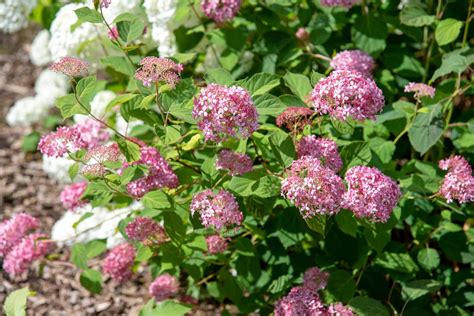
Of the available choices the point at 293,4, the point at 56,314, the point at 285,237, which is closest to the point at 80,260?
the point at 56,314

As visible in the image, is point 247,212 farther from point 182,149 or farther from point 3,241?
point 3,241

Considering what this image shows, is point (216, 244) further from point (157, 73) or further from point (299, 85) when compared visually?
point (157, 73)

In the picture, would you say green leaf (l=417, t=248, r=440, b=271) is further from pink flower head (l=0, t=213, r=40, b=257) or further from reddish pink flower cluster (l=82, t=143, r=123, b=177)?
pink flower head (l=0, t=213, r=40, b=257)

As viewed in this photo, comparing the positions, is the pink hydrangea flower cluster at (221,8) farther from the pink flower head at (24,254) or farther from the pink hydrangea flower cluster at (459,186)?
the pink flower head at (24,254)

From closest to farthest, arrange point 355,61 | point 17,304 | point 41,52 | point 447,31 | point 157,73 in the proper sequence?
point 157,73, point 17,304, point 355,61, point 447,31, point 41,52

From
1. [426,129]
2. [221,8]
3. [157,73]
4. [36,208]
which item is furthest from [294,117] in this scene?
[36,208]
